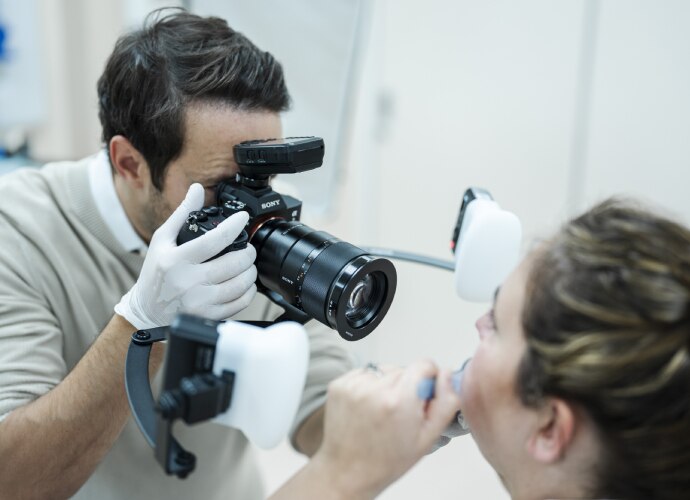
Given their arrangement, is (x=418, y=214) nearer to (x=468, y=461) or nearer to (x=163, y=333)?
(x=468, y=461)

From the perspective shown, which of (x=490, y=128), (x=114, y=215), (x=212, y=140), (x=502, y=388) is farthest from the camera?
(x=490, y=128)

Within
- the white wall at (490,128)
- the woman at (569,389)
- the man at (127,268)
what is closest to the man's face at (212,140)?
the man at (127,268)

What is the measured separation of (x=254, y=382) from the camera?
2.12 ft

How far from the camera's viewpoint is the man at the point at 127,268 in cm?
95

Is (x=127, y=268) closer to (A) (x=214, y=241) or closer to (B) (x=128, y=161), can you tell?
(B) (x=128, y=161)

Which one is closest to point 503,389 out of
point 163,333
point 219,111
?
point 163,333

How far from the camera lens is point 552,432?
71 centimetres

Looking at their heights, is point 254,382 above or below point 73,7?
below

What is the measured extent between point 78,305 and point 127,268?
0.11 metres

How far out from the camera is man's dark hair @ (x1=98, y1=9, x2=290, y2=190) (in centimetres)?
109

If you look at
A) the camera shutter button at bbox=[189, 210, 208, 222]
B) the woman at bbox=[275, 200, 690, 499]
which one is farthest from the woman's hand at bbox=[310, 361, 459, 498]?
the camera shutter button at bbox=[189, 210, 208, 222]

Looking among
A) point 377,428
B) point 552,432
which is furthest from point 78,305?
point 552,432

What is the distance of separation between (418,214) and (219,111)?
60.3 inches

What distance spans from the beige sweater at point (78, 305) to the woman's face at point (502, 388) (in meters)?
0.49
